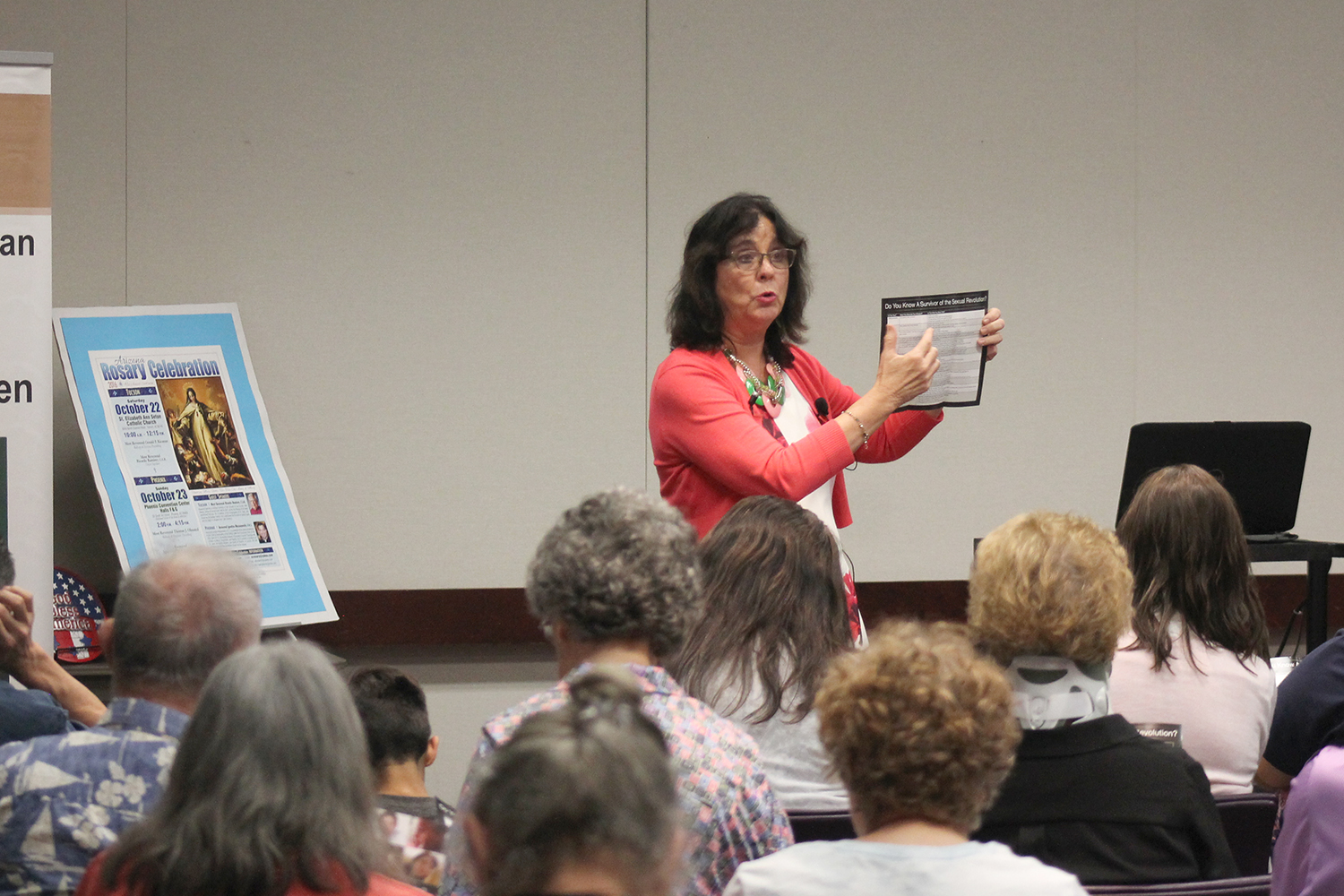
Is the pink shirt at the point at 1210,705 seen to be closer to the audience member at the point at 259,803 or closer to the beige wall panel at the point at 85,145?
the audience member at the point at 259,803

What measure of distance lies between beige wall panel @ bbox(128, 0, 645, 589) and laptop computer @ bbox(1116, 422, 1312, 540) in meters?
1.73

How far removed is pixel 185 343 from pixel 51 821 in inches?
111

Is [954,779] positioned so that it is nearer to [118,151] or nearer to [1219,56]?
[118,151]

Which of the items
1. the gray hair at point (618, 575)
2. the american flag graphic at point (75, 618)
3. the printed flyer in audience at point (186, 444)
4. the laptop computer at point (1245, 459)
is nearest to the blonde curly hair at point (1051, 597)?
the gray hair at point (618, 575)

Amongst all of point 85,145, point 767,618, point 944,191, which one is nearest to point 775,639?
point 767,618

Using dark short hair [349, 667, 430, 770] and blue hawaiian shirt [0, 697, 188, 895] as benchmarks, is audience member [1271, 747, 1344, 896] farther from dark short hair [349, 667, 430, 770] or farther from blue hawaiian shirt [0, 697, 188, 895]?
blue hawaiian shirt [0, 697, 188, 895]

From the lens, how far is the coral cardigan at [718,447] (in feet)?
8.61

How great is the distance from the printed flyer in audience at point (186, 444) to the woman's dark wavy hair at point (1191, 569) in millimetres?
2599

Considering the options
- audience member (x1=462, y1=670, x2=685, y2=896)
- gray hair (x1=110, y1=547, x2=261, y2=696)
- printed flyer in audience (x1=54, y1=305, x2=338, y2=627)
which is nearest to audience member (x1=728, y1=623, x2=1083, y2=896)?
audience member (x1=462, y1=670, x2=685, y2=896)

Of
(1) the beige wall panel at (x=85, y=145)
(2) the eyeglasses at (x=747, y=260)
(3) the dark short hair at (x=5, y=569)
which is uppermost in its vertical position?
(1) the beige wall panel at (x=85, y=145)

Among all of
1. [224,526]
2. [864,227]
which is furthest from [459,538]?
[864,227]

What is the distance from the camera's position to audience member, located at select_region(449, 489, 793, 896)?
159 centimetres

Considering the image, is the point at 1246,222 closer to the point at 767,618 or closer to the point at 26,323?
the point at 767,618

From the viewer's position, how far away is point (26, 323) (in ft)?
11.5
